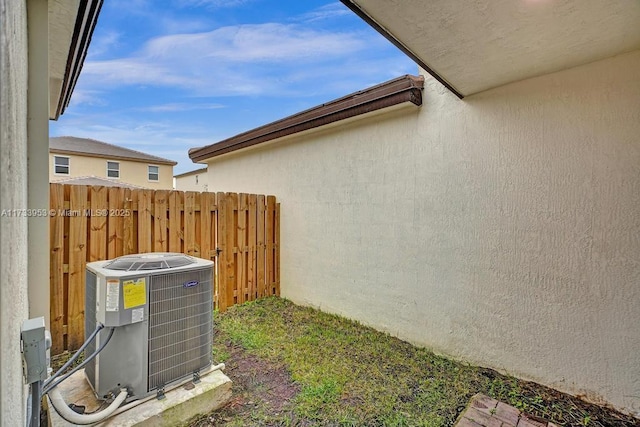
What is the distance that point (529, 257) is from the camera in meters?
2.71

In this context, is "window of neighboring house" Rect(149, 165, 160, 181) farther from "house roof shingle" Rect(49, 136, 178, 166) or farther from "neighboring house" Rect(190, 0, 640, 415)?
"neighboring house" Rect(190, 0, 640, 415)

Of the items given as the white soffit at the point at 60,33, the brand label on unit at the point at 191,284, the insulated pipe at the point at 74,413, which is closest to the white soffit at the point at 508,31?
the white soffit at the point at 60,33

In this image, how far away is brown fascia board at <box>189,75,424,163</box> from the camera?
3.33 metres

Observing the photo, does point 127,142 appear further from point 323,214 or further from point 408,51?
point 408,51

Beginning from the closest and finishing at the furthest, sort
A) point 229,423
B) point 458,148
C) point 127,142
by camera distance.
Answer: point 229,423 < point 458,148 < point 127,142

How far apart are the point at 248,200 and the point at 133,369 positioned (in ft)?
10.2

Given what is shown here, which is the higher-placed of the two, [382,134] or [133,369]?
[382,134]

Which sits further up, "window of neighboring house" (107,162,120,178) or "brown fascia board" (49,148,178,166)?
"brown fascia board" (49,148,178,166)

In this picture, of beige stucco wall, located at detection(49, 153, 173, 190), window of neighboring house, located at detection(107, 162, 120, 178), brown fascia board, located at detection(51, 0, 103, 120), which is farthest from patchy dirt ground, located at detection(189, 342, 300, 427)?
window of neighboring house, located at detection(107, 162, 120, 178)

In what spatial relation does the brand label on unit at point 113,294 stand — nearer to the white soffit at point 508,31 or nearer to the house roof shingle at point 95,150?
the white soffit at point 508,31

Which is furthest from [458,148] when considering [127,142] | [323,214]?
[127,142]

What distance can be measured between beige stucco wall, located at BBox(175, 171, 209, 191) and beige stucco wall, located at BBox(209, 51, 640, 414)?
13.5 meters

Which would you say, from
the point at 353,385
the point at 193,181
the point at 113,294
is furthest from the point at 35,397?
the point at 193,181

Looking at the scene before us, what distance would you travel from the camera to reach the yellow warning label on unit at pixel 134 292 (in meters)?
2.02
